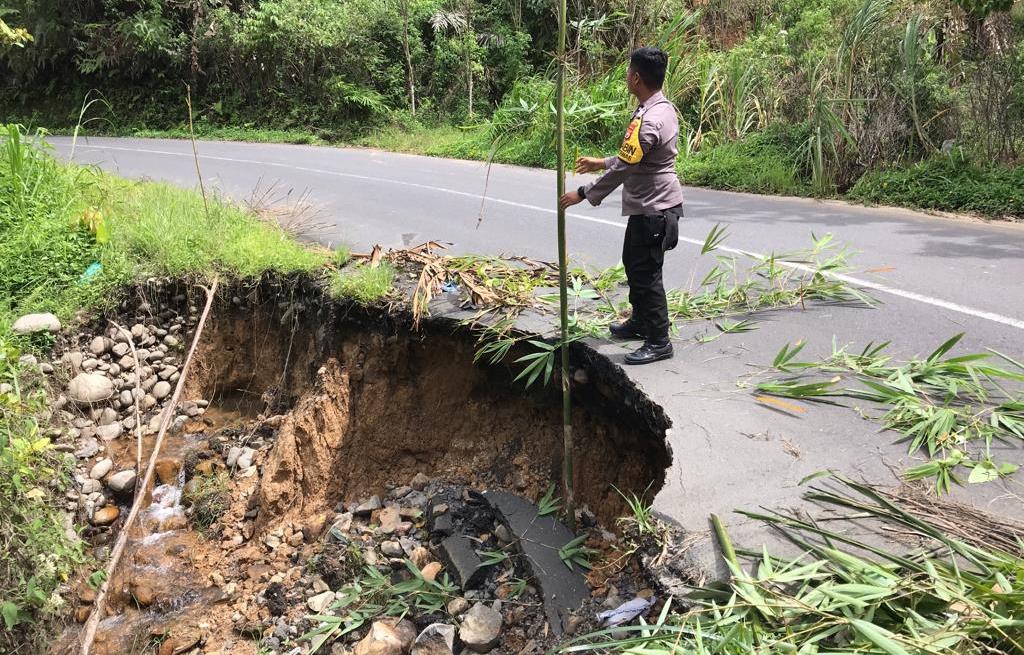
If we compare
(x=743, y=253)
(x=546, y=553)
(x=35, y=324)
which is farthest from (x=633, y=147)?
(x=35, y=324)

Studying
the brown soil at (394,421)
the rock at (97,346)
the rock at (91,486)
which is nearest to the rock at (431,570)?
the brown soil at (394,421)

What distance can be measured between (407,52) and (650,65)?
1534 cm

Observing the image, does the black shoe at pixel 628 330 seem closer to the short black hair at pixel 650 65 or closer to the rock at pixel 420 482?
the short black hair at pixel 650 65

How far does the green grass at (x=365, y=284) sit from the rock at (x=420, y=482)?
1.38m

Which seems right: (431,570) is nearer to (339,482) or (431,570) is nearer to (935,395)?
(339,482)

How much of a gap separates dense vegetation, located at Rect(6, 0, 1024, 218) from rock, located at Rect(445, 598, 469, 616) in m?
2.53

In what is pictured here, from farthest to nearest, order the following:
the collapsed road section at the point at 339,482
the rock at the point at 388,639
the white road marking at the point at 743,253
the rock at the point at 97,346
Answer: the rock at the point at 97,346 < the white road marking at the point at 743,253 < the collapsed road section at the point at 339,482 < the rock at the point at 388,639

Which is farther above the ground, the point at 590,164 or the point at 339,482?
the point at 590,164

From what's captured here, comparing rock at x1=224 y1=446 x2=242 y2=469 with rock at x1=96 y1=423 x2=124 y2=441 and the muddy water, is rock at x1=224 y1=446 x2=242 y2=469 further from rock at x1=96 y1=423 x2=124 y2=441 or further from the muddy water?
rock at x1=96 y1=423 x2=124 y2=441

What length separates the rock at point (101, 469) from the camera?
5.79 metres

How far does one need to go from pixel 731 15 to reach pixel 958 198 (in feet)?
31.4

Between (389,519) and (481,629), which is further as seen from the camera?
(389,519)

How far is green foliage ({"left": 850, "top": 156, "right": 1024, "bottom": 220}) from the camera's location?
331 inches

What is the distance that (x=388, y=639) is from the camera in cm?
392
